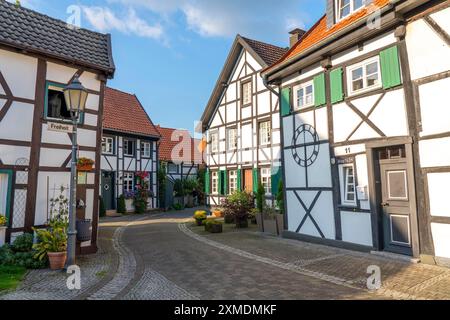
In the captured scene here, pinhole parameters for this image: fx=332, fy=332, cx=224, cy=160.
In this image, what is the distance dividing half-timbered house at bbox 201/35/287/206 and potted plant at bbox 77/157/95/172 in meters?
8.10

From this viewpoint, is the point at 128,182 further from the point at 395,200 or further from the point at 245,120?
the point at 395,200

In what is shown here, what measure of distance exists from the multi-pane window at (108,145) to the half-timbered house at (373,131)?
44.8ft

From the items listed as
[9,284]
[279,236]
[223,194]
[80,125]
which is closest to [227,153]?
[223,194]

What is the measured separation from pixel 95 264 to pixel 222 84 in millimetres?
13379

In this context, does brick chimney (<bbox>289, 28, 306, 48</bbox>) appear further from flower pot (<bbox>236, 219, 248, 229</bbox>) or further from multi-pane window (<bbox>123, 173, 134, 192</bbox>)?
multi-pane window (<bbox>123, 173, 134, 192</bbox>)

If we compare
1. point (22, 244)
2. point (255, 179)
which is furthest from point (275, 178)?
point (22, 244)

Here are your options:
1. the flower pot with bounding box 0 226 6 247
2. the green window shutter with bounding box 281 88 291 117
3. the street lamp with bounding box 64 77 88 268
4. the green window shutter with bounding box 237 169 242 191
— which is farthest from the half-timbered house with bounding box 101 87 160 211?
the street lamp with bounding box 64 77 88 268

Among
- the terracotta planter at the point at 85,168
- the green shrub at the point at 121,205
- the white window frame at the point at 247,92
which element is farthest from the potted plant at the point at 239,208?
the green shrub at the point at 121,205

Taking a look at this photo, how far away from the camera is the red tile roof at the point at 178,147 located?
27844 mm

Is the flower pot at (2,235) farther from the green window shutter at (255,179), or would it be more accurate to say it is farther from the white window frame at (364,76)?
the green window shutter at (255,179)

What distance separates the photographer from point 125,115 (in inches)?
912

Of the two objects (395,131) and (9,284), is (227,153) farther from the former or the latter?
(9,284)

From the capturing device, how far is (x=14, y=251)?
7582mm

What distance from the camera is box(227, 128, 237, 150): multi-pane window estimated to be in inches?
718
